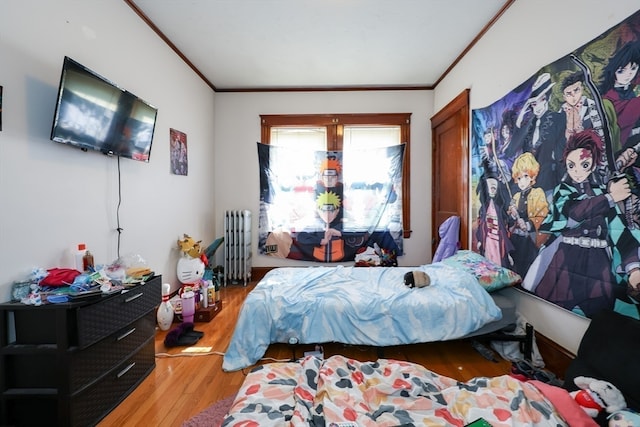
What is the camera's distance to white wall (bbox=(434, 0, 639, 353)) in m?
1.71

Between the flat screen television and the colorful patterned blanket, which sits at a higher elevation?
the flat screen television

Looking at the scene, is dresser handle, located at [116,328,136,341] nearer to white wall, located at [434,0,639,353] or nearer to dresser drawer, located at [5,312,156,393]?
dresser drawer, located at [5,312,156,393]

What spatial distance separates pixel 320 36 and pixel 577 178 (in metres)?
2.49

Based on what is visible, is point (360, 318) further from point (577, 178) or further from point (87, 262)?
point (87, 262)

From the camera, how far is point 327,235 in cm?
424

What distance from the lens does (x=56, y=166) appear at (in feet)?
5.86

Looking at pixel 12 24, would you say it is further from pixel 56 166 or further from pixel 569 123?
pixel 569 123

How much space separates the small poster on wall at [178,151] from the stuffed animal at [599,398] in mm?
3581

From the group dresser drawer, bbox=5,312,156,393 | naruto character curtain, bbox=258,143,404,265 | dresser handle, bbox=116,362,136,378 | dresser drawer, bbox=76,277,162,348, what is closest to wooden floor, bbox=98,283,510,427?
dresser handle, bbox=116,362,136,378

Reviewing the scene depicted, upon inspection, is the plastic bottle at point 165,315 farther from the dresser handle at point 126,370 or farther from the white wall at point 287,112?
the white wall at point 287,112

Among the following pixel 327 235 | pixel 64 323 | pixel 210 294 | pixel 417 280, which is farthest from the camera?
pixel 327 235

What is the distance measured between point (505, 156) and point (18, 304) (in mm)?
3403

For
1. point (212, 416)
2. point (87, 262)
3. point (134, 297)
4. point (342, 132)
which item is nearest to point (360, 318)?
point (212, 416)

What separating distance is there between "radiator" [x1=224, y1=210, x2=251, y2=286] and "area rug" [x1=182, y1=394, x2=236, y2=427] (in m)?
2.45
